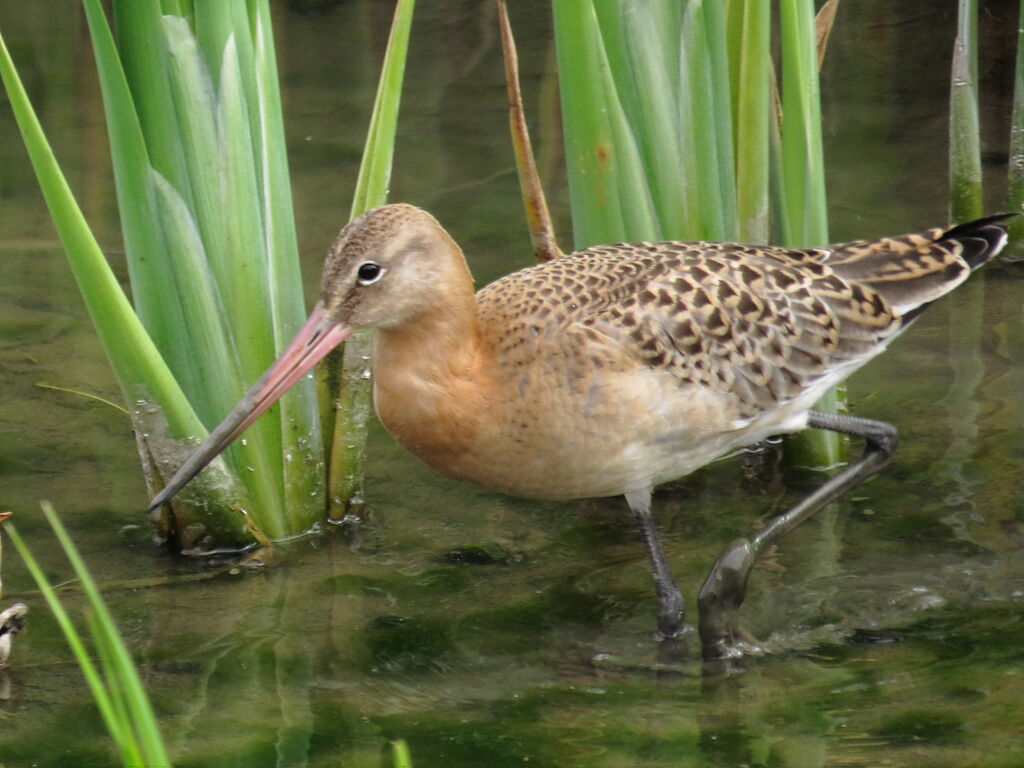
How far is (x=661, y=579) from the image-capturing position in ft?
15.5

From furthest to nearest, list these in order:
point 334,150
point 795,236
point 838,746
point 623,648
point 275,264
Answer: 1. point 334,150
2. point 795,236
3. point 275,264
4. point 623,648
5. point 838,746

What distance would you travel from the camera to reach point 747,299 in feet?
16.1

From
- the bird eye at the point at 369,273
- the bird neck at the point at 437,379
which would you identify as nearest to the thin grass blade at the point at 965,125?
the bird neck at the point at 437,379

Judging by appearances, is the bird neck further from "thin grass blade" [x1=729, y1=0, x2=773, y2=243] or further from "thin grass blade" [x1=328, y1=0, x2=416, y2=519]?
"thin grass blade" [x1=729, y1=0, x2=773, y2=243]

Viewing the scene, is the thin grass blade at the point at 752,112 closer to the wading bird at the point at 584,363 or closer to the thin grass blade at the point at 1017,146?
the wading bird at the point at 584,363

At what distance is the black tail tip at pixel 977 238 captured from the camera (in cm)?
526

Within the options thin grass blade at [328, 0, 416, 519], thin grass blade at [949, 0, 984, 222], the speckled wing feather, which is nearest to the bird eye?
the speckled wing feather

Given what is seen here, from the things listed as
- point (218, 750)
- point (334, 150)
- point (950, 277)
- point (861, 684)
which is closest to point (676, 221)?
point (950, 277)

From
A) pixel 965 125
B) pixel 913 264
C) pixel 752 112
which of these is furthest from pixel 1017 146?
pixel 752 112

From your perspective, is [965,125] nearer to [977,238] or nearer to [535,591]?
[977,238]

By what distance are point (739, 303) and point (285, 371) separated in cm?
145

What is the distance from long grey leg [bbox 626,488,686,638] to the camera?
15.5 feet

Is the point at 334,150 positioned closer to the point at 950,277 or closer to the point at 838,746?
the point at 950,277

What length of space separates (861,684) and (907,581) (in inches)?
28.7
